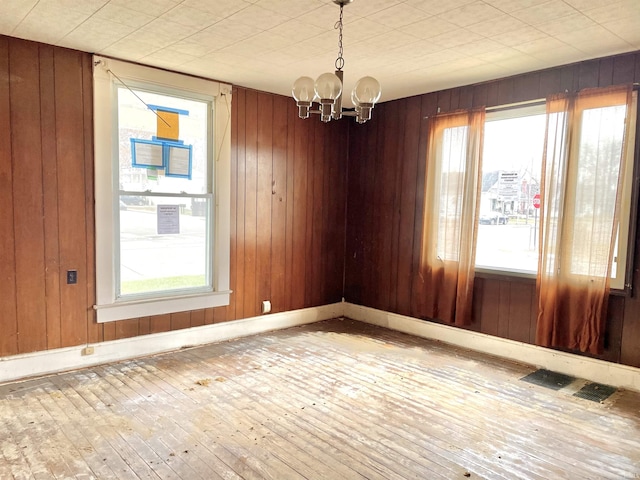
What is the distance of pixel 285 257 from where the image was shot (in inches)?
208

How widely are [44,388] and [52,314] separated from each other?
23.9 inches

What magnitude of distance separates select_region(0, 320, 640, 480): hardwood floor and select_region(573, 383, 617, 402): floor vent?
0.18 ft

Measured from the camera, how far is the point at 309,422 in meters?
2.94

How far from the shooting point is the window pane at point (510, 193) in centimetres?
412

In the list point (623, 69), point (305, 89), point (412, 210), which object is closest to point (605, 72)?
point (623, 69)

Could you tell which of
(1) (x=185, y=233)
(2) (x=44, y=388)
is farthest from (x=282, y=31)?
(2) (x=44, y=388)

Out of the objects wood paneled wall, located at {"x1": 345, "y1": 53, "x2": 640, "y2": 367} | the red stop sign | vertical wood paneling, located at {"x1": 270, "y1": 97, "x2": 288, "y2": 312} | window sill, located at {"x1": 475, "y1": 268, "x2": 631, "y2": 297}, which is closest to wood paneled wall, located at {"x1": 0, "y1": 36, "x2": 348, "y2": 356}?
vertical wood paneling, located at {"x1": 270, "y1": 97, "x2": 288, "y2": 312}

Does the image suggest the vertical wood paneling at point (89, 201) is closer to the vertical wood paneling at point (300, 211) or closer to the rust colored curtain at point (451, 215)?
the vertical wood paneling at point (300, 211)

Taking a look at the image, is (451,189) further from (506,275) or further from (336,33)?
(336,33)

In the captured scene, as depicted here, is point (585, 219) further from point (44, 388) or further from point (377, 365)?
point (44, 388)

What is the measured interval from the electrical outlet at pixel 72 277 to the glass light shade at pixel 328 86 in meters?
2.62

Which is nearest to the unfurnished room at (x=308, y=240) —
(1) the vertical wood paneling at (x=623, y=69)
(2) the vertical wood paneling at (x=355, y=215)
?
(1) the vertical wood paneling at (x=623, y=69)

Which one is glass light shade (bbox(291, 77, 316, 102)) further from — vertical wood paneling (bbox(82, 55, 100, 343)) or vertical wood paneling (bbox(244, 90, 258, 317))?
vertical wood paneling (bbox(244, 90, 258, 317))

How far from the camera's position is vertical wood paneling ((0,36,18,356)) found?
3365mm
